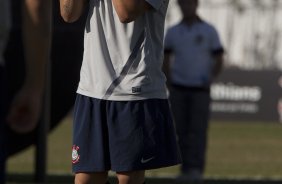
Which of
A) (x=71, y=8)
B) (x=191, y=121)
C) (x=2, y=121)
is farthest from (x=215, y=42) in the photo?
(x=2, y=121)

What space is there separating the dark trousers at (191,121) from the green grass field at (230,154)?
83 centimetres

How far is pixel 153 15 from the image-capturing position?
5.22 m

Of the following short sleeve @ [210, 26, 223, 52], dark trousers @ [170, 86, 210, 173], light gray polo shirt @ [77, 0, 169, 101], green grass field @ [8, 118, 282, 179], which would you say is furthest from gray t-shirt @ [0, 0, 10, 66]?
green grass field @ [8, 118, 282, 179]

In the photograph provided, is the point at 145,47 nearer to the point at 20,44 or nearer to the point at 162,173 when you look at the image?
→ the point at 20,44

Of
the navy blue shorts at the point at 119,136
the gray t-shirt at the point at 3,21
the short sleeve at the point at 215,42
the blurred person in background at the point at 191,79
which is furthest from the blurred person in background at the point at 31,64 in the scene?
the short sleeve at the point at 215,42

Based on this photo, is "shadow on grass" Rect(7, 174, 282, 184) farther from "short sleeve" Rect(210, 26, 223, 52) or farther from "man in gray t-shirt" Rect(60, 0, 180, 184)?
"man in gray t-shirt" Rect(60, 0, 180, 184)

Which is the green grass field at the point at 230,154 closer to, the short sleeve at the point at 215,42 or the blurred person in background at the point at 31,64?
the short sleeve at the point at 215,42

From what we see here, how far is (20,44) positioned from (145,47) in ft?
21.0

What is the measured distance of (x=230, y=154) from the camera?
16.5m

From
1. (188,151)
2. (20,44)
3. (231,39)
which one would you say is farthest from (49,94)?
(231,39)

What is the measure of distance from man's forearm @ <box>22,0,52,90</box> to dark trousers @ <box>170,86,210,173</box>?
699 centimetres

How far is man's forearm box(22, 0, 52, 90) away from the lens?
4.78 meters

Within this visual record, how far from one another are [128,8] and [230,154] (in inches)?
459

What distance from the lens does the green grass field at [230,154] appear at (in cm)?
1334
